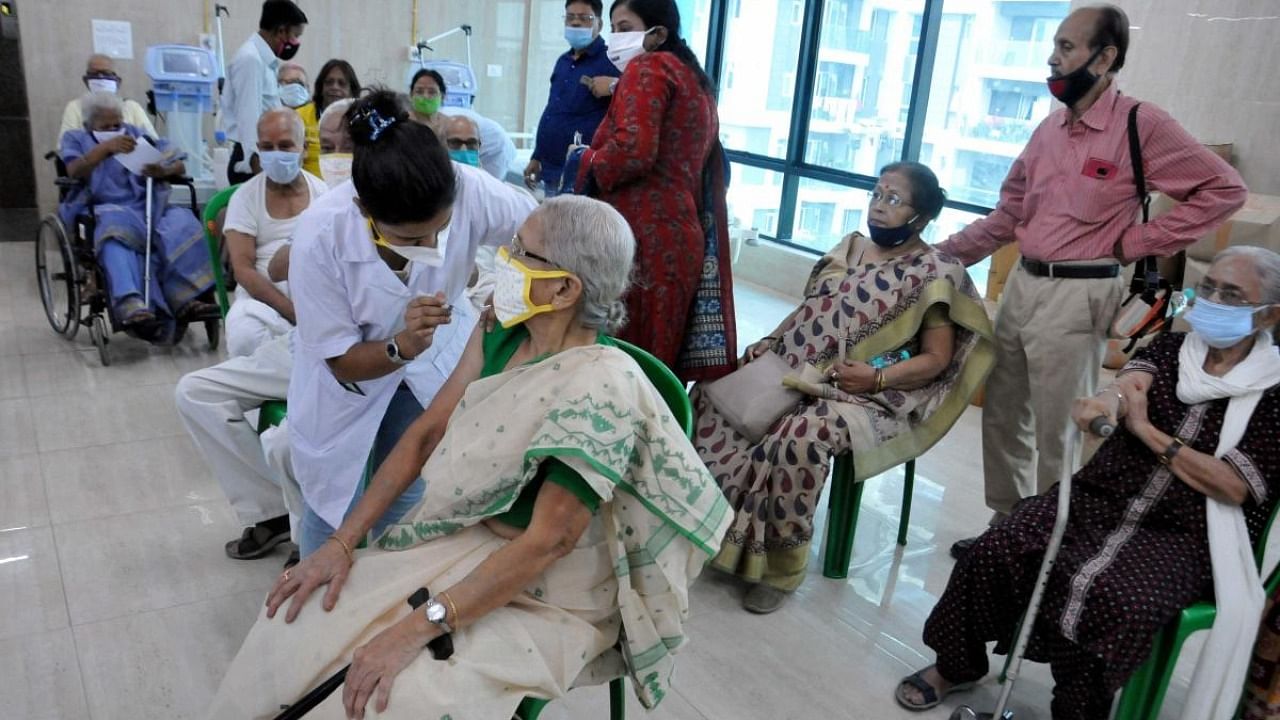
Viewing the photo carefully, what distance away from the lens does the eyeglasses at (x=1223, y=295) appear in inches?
79.2

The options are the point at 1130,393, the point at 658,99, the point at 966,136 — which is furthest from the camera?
the point at 966,136

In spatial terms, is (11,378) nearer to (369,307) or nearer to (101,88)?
(101,88)

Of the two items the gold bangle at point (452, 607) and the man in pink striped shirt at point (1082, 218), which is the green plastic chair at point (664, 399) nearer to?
the gold bangle at point (452, 607)

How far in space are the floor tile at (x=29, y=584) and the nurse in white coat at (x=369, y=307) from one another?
2.41ft

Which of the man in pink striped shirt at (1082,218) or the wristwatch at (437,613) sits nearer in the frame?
the wristwatch at (437,613)

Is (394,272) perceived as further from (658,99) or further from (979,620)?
(979,620)

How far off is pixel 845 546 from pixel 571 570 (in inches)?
57.5

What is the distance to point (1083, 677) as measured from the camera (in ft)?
6.36

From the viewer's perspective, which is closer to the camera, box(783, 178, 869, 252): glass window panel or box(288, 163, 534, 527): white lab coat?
box(288, 163, 534, 527): white lab coat

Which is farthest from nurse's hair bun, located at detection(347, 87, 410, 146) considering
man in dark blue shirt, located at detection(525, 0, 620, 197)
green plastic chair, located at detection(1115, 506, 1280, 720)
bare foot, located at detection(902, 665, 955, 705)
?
man in dark blue shirt, located at detection(525, 0, 620, 197)

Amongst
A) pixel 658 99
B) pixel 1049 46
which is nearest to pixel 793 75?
pixel 1049 46

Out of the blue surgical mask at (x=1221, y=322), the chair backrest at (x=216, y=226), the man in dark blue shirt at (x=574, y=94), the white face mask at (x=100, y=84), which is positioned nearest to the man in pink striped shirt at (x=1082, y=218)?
the blue surgical mask at (x=1221, y=322)

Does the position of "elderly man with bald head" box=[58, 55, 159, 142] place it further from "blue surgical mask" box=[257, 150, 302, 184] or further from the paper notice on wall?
"blue surgical mask" box=[257, 150, 302, 184]

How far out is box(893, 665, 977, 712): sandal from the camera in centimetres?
221
